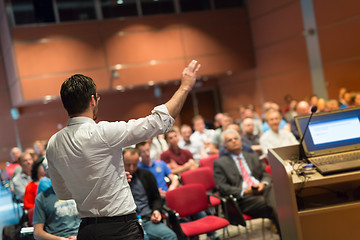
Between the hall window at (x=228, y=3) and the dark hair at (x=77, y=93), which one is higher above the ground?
the hall window at (x=228, y=3)

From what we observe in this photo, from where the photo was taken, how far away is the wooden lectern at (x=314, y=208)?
9.19 feet

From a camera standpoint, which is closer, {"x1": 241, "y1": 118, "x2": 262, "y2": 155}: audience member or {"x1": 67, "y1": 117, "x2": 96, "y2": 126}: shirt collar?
{"x1": 67, "y1": 117, "x2": 96, "y2": 126}: shirt collar

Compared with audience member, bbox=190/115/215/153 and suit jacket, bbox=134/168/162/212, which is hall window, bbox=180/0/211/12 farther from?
suit jacket, bbox=134/168/162/212

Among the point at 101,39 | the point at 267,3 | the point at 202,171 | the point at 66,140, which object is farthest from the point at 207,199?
the point at 267,3

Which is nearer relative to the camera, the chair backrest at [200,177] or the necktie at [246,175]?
the necktie at [246,175]

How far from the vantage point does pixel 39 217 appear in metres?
3.39

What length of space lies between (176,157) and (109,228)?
4609mm

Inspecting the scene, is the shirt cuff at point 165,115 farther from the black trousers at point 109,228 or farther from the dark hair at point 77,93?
the black trousers at point 109,228

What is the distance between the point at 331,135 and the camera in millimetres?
3215

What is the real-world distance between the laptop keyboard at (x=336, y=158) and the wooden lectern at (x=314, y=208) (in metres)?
0.11

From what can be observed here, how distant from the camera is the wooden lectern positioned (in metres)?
2.80

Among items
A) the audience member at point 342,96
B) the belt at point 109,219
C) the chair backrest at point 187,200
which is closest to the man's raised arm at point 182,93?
the belt at point 109,219

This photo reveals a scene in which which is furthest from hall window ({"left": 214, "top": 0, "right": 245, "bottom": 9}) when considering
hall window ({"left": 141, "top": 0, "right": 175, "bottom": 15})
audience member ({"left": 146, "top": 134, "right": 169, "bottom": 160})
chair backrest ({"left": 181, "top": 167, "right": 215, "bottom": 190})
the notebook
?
the notebook

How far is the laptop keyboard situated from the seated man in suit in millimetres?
1582
